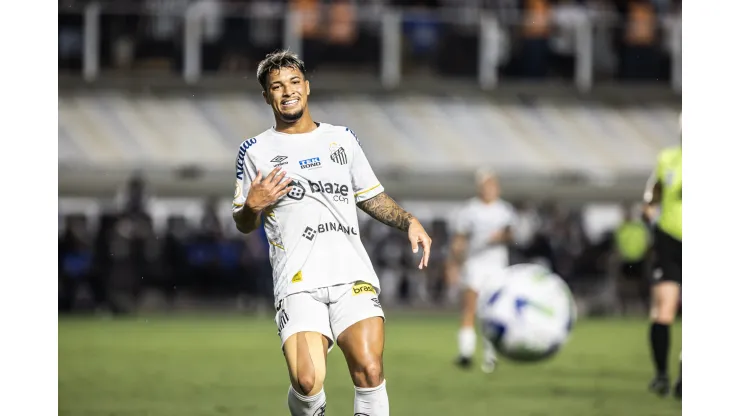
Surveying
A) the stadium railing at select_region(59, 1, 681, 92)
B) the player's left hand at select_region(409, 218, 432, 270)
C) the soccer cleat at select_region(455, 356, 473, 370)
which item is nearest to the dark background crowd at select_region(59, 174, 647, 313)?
the stadium railing at select_region(59, 1, 681, 92)

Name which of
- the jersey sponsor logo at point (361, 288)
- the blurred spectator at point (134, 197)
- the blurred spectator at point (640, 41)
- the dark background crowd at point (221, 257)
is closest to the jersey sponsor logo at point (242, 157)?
the jersey sponsor logo at point (361, 288)

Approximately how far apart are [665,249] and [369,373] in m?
3.83

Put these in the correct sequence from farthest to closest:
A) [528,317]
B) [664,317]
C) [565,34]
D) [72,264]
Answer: [565,34] < [72,264] < [528,317] < [664,317]

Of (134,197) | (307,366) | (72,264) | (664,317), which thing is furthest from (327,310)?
(134,197)

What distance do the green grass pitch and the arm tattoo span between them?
2.45 metres

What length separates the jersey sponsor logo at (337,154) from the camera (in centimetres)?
690

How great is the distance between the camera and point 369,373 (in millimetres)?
6676

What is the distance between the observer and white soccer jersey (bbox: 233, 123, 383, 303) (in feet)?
22.3

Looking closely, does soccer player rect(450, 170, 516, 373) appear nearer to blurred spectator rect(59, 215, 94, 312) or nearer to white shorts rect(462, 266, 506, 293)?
white shorts rect(462, 266, 506, 293)

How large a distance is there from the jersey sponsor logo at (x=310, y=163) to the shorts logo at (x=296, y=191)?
0.30 ft

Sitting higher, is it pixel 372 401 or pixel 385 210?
pixel 385 210

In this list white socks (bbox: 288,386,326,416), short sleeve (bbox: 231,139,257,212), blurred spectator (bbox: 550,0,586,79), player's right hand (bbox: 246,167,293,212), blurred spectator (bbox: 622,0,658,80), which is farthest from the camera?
blurred spectator (bbox: 550,0,586,79)

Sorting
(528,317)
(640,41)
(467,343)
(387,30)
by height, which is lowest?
(467,343)

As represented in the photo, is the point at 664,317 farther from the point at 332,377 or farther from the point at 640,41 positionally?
the point at 640,41
